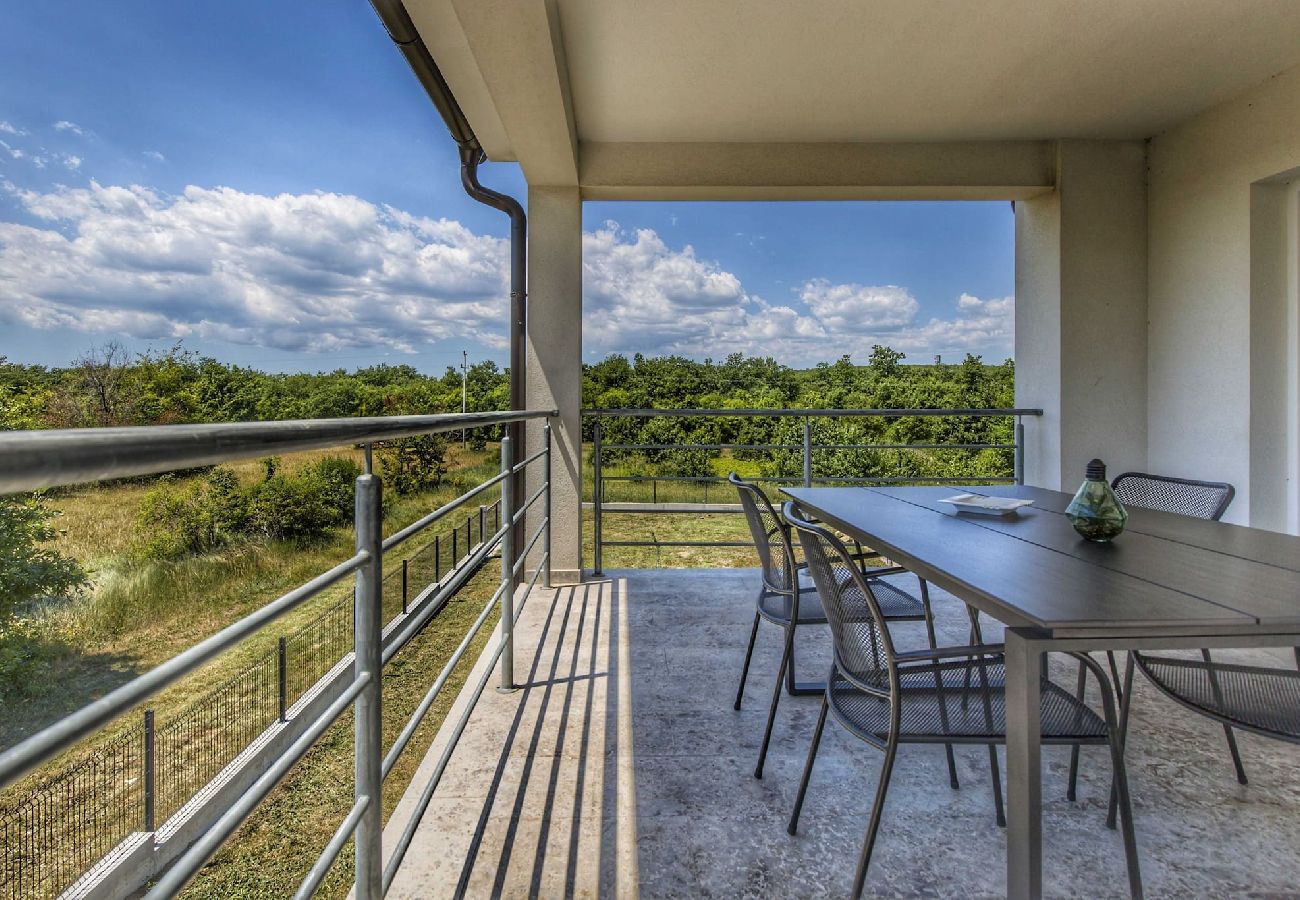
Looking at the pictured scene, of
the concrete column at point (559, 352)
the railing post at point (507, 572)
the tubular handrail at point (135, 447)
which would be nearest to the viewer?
the tubular handrail at point (135, 447)

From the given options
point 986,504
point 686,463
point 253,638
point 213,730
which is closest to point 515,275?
point 253,638

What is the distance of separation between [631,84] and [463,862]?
2.83 meters

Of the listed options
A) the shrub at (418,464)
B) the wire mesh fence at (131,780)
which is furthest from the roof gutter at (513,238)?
the shrub at (418,464)

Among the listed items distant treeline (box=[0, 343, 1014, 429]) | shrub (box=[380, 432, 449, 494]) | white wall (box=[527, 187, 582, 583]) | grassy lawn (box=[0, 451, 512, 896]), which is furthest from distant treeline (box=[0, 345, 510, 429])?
white wall (box=[527, 187, 582, 583])

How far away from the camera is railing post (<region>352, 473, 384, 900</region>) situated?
912 mm

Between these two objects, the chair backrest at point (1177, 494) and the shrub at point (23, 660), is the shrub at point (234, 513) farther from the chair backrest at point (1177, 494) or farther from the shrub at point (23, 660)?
the chair backrest at point (1177, 494)

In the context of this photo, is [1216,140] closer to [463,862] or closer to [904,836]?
[904,836]

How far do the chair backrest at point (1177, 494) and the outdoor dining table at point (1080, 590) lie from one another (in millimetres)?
335

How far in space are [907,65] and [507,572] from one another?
2.53 metres

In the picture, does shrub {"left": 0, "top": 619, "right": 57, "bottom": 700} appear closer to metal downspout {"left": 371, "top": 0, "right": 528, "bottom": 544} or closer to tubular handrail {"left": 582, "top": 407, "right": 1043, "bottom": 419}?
metal downspout {"left": 371, "top": 0, "right": 528, "bottom": 544}

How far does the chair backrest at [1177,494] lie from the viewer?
A: 185 cm

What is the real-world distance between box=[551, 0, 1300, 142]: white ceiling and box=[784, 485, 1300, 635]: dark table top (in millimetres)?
1803

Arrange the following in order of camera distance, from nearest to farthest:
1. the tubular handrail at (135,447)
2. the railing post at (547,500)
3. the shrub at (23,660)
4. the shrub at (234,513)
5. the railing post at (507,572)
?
the tubular handrail at (135,447) < the railing post at (507,572) < the railing post at (547,500) < the shrub at (23,660) < the shrub at (234,513)

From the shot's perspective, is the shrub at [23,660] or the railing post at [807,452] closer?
the railing post at [807,452]
